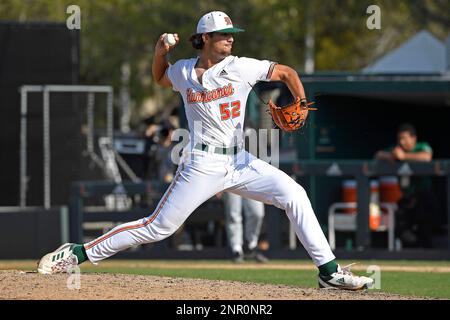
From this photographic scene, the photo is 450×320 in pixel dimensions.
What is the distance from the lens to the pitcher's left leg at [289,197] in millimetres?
8391

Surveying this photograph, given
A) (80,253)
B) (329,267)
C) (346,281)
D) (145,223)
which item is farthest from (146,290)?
(346,281)

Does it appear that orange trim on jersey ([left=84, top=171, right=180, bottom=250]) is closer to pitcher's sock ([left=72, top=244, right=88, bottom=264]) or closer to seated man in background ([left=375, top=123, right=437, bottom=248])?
pitcher's sock ([left=72, top=244, right=88, bottom=264])

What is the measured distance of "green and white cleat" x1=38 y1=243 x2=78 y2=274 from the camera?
28.5 ft

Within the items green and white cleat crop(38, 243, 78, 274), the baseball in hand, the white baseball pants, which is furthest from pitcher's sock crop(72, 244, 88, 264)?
the baseball in hand

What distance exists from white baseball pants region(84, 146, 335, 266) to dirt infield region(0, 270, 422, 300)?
37cm

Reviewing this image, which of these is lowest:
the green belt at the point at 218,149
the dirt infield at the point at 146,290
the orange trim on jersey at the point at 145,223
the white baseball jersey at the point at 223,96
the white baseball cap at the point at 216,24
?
the dirt infield at the point at 146,290

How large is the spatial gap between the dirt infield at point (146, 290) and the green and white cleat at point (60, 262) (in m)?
0.07

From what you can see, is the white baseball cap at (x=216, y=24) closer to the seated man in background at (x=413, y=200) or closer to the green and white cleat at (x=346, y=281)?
the green and white cleat at (x=346, y=281)

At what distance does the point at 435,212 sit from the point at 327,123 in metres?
2.51

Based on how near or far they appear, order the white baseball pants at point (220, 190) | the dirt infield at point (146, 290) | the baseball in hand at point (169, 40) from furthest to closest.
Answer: the baseball in hand at point (169, 40) → the white baseball pants at point (220, 190) → the dirt infield at point (146, 290)

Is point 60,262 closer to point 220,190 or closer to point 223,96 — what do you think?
point 220,190

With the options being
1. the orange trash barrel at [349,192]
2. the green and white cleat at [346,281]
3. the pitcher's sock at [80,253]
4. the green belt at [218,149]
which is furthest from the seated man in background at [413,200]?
the pitcher's sock at [80,253]

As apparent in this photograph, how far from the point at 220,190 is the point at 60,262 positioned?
1405mm

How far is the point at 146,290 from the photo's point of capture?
8047 millimetres
